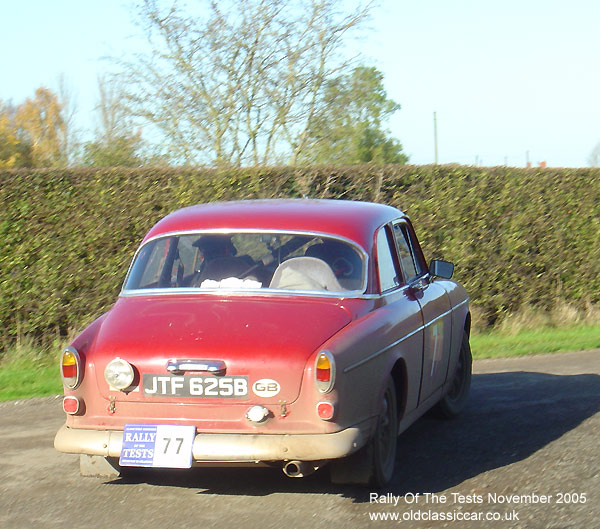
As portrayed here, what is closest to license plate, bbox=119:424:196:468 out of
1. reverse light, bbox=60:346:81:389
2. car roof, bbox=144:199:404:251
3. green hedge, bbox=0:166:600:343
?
reverse light, bbox=60:346:81:389

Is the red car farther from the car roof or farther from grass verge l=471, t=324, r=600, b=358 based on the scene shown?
grass verge l=471, t=324, r=600, b=358

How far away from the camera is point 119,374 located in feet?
17.6

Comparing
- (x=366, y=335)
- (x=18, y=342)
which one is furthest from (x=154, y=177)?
(x=366, y=335)

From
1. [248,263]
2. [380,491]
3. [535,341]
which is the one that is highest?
[248,263]

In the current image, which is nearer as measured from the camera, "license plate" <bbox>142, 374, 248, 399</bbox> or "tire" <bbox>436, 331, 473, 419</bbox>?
"license plate" <bbox>142, 374, 248, 399</bbox>

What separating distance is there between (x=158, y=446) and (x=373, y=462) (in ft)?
4.09

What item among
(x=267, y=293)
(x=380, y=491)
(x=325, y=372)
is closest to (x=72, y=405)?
(x=267, y=293)

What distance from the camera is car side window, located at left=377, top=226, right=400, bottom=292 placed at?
6.39m

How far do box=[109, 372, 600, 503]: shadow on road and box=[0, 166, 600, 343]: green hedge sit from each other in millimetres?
3933

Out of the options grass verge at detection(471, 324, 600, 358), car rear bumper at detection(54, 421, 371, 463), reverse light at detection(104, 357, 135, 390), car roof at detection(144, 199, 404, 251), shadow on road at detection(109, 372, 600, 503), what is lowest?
grass verge at detection(471, 324, 600, 358)

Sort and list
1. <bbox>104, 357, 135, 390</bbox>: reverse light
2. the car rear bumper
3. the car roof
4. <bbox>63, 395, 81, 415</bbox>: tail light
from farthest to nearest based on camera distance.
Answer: the car roof, <bbox>63, 395, 81, 415</bbox>: tail light, <bbox>104, 357, 135, 390</bbox>: reverse light, the car rear bumper

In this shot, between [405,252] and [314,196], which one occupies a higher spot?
[314,196]

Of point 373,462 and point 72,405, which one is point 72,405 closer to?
point 72,405

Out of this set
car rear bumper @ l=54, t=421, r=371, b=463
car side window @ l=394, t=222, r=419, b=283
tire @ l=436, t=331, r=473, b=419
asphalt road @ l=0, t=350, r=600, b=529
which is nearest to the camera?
car rear bumper @ l=54, t=421, r=371, b=463
